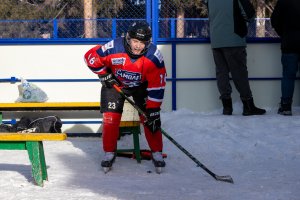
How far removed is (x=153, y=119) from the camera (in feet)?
19.4

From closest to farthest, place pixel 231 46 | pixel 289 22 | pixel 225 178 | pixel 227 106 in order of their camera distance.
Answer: pixel 225 178 < pixel 231 46 < pixel 289 22 < pixel 227 106

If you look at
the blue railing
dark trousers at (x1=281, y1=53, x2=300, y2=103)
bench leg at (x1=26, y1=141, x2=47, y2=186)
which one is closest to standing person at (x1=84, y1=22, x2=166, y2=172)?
bench leg at (x1=26, y1=141, x2=47, y2=186)

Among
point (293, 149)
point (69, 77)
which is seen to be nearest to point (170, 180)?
point (293, 149)

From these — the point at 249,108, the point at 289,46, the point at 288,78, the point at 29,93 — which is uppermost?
the point at 289,46

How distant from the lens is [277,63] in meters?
8.56

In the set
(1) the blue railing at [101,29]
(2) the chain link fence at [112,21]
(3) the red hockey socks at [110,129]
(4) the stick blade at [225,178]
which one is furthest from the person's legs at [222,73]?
(4) the stick blade at [225,178]

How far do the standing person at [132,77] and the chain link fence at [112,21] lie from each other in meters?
2.65

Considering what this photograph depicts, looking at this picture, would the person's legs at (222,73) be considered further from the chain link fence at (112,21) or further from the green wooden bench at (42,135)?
the green wooden bench at (42,135)

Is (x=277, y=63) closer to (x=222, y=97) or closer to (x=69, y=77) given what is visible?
(x=222, y=97)

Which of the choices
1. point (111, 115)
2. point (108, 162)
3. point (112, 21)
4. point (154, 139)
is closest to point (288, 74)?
point (154, 139)

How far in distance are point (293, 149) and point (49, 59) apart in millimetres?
3520

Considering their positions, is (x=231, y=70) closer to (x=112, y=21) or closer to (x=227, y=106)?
(x=227, y=106)

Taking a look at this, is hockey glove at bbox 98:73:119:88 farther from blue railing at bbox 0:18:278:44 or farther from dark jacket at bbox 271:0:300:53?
blue railing at bbox 0:18:278:44

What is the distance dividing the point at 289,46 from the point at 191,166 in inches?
102
